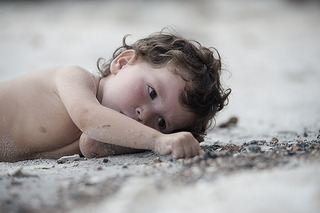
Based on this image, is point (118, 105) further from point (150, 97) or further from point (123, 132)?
point (123, 132)

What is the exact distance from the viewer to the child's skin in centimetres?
223

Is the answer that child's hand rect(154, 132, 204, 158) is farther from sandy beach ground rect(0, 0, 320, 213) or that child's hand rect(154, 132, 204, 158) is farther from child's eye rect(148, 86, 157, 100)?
child's eye rect(148, 86, 157, 100)

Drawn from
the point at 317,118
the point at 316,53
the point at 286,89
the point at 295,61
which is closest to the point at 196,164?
the point at 317,118

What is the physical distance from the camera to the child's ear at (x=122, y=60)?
276 centimetres

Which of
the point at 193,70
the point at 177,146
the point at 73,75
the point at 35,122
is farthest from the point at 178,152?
the point at 35,122

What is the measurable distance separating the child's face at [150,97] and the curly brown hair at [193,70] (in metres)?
0.06

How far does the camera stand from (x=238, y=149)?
246cm

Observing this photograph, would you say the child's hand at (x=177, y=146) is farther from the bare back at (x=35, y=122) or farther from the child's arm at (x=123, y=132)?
the bare back at (x=35, y=122)

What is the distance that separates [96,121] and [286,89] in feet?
14.7

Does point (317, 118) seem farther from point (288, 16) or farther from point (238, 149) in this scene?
point (288, 16)

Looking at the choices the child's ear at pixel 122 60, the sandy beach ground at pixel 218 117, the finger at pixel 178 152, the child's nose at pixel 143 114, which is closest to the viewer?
the sandy beach ground at pixel 218 117

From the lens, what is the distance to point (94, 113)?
7.41ft

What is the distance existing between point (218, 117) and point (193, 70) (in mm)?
2445

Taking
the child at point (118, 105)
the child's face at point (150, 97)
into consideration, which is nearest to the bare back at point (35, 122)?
the child at point (118, 105)
